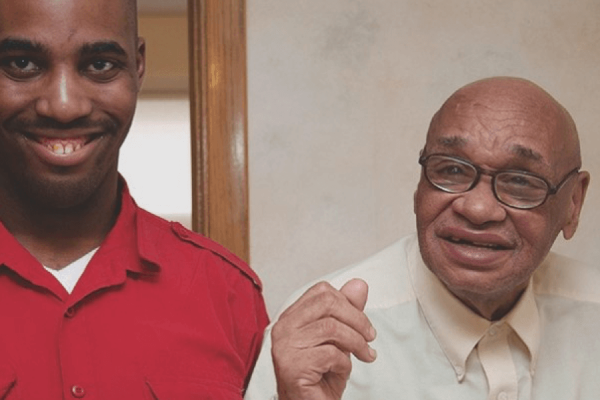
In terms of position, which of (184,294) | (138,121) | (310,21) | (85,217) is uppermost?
(310,21)

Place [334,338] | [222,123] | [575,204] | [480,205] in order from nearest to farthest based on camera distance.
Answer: [334,338] < [480,205] < [575,204] < [222,123]

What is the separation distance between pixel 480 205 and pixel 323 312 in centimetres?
40

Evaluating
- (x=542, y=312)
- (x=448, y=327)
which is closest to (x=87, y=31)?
(x=448, y=327)

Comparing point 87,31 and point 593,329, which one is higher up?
point 87,31

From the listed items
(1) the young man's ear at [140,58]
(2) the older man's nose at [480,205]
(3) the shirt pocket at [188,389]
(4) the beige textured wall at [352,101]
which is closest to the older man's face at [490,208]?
(2) the older man's nose at [480,205]

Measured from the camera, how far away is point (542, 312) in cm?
197

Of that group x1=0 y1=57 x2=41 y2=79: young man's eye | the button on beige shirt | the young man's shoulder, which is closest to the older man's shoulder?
the button on beige shirt

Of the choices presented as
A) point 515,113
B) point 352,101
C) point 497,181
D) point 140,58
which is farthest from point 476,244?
point 352,101

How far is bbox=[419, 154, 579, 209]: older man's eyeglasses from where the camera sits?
181 centimetres

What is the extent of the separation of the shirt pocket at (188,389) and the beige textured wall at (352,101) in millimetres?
922

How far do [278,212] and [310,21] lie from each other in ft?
1.61

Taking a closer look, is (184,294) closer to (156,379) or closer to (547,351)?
(156,379)

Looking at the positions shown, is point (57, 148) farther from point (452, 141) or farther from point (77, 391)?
point (452, 141)

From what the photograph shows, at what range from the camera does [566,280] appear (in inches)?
79.4
